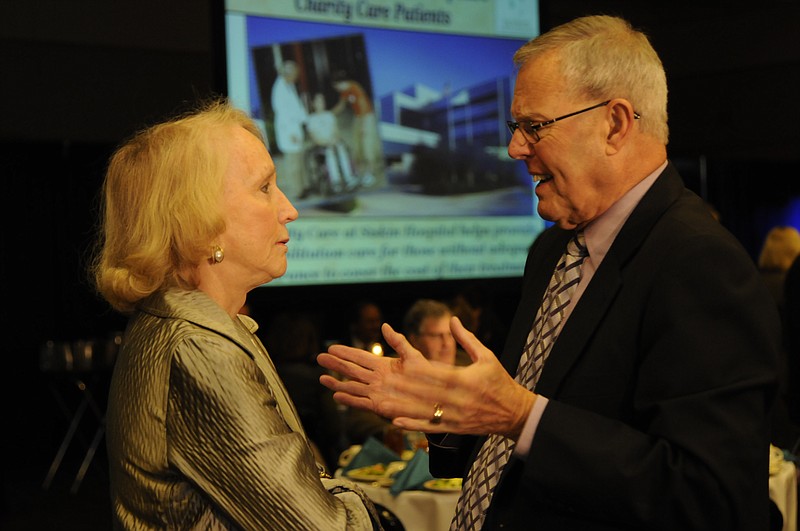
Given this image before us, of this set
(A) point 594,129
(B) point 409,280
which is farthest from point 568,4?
(A) point 594,129

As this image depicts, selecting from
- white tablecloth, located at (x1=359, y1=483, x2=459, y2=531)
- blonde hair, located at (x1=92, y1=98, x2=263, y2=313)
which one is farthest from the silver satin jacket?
white tablecloth, located at (x1=359, y1=483, x2=459, y2=531)

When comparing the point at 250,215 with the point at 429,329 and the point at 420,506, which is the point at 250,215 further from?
the point at 429,329

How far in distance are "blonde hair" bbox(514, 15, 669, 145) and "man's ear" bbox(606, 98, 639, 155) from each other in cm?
2

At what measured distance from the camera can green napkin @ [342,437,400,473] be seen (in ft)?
12.3

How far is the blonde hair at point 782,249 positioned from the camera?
6.42 metres

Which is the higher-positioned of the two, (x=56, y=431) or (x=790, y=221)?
(x=790, y=221)

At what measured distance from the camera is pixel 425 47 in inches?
249

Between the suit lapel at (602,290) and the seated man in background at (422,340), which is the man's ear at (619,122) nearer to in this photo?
the suit lapel at (602,290)

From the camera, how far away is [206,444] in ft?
4.70

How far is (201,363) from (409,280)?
15.9ft

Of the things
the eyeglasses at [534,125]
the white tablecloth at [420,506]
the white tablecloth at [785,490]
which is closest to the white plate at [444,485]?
the white tablecloth at [420,506]

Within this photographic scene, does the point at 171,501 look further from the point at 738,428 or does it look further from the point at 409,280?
the point at 409,280

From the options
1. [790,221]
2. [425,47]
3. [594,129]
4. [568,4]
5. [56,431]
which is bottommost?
[56,431]

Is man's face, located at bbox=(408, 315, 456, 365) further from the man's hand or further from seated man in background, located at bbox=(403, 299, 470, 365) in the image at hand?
the man's hand
